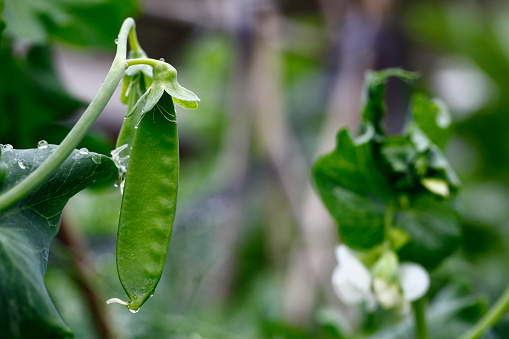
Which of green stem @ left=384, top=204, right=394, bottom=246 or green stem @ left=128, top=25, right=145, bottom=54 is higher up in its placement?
green stem @ left=128, top=25, right=145, bottom=54

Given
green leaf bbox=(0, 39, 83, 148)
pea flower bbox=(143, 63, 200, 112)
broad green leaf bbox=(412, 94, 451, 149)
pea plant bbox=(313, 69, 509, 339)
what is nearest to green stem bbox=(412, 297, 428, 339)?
pea plant bbox=(313, 69, 509, 339)

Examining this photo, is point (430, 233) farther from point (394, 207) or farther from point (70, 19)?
point (70, 19)

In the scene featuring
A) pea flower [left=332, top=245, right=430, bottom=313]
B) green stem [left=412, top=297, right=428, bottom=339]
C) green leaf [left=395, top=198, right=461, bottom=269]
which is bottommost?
green stem [left=412, top=297, right=428, bottom=339]

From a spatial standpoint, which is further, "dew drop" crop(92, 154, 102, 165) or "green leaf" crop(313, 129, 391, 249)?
"green leaf" crop(313, 129, 391, 249)

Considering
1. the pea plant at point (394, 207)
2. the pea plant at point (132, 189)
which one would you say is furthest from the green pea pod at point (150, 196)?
the pea plant at point (394, 207)

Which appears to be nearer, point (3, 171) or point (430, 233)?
point (3, 171)

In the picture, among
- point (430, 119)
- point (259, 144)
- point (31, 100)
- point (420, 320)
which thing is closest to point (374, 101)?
point (430, 119)

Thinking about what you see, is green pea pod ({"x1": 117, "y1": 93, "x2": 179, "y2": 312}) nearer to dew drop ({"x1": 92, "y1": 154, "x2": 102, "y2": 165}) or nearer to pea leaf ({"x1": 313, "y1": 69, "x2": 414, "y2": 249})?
dew drop ({"x1": 92, "y1": 154, "x2": 102, "y2": 165})
